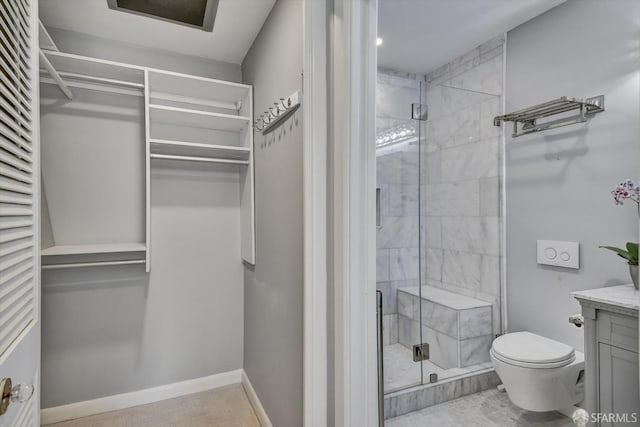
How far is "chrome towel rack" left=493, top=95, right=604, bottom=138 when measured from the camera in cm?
203

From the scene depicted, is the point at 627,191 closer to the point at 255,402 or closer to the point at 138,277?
the point at 255,402

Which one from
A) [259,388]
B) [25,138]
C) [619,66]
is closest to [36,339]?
[25,138]

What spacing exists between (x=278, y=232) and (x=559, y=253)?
1814 mm

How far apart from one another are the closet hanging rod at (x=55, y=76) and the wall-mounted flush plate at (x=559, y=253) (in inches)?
121

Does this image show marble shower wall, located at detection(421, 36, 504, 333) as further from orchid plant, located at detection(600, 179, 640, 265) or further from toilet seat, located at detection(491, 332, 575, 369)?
orchid plant, located at detection(600, 179, 640, 265)

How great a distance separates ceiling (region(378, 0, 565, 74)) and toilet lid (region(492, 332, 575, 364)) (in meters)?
2.16

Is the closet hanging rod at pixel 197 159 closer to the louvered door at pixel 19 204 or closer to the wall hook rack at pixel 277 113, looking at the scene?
the wall hook rack at pixel 277 113

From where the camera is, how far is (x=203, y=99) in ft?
8.27

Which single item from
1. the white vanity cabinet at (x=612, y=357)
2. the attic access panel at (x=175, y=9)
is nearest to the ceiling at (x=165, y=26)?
the attic access panel at (x=175, y=9)

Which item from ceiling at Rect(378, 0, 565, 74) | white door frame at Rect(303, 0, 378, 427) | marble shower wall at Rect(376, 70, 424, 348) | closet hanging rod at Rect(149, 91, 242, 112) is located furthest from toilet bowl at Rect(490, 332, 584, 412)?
closet hanging rod at Rect(149, 91, 242, 112)

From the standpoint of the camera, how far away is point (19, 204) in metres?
0.92

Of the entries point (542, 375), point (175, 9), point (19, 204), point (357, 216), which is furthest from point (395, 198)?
point (19, 204)

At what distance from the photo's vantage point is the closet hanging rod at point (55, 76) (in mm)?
1695

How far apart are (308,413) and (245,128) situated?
1815 millimetres
